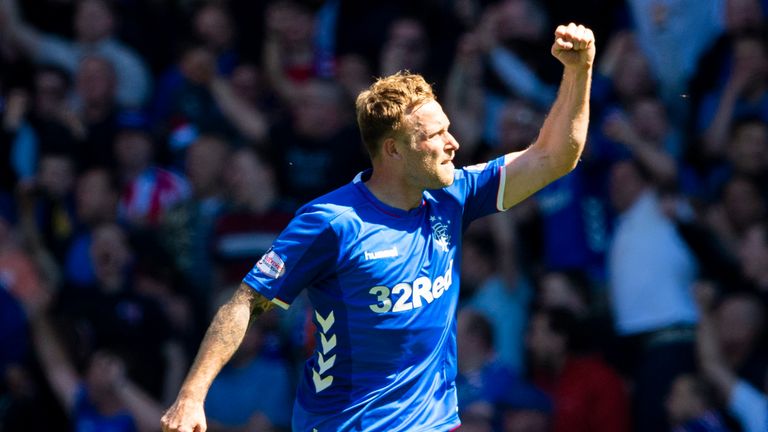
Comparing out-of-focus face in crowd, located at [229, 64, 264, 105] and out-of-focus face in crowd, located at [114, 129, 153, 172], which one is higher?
out-of-focus face in crowd, located at [229, 64, 264, 105]

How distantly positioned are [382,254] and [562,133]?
37.4 inches

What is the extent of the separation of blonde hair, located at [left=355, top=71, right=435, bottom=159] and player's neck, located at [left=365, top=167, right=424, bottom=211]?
144 millimetres

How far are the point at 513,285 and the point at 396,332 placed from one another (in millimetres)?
4294

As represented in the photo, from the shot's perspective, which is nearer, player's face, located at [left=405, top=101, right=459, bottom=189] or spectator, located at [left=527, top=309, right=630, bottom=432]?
player's face, located at [left=405, top=101, right=459, bottom=189]

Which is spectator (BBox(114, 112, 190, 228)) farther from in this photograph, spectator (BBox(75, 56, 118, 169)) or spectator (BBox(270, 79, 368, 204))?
spectator (BBox(270, 79, 368, 204))

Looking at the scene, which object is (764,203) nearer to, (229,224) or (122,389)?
(229,224)

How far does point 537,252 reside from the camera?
34.2 ft

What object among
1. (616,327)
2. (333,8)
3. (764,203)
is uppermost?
(333,8)

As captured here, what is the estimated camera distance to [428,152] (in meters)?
6.01

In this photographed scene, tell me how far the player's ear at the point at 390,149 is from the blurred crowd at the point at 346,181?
3542mm

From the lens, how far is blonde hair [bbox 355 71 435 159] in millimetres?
6031

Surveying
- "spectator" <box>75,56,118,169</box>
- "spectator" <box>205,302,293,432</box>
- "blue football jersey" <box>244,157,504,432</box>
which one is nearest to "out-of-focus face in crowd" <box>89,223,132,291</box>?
"spectator" <box>75,56,118,169</box>

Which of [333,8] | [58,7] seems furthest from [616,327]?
[58,7]

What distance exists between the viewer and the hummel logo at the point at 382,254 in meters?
5.95
